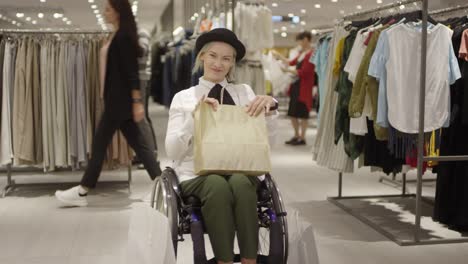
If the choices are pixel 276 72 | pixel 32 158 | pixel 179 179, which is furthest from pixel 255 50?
pixel 276 72

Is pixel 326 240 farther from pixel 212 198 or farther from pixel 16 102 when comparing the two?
pixel 16 102

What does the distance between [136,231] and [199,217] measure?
0.87 ft

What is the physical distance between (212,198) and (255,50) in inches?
174

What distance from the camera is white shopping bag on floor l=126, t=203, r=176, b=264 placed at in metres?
2.18

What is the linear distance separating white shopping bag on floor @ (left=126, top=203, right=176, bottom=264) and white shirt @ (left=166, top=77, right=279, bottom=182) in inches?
11.7

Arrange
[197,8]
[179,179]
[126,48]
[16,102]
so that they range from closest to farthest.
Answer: [179,179] → [126,48] → [16,102] → [197,8]

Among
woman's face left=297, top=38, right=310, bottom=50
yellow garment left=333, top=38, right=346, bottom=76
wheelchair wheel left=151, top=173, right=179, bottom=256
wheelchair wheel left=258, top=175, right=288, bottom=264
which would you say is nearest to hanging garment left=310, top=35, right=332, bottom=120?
yellow garment left=333, top=38, right=346, bottom=76

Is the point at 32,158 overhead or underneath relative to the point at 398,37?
underneath

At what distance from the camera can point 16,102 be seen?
466 centimetres

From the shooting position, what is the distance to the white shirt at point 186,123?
2539mm

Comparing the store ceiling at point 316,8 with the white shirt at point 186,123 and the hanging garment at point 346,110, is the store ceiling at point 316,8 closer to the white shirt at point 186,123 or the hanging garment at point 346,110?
the hanging garment at point 346,110

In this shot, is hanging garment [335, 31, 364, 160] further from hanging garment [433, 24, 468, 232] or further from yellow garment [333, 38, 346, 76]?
hanging garment [433, 24, 468, 232]

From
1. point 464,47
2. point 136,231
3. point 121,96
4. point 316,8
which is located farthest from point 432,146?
point 316,8

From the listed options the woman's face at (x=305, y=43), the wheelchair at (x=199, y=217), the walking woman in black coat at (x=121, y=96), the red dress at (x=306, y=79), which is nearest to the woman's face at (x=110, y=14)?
the walking woman in black coat at (x=121, y=96)
